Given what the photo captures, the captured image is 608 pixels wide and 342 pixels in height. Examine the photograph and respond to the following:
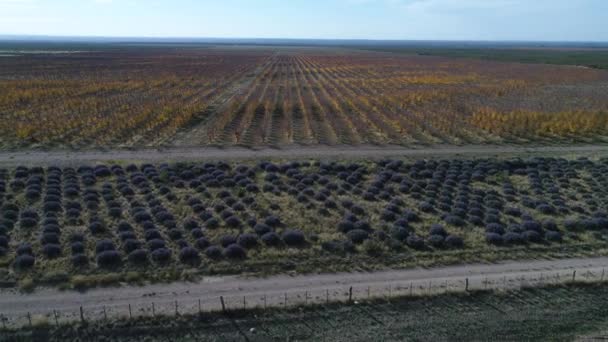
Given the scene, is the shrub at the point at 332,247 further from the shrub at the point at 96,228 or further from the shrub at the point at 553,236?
the shrub at the point at 96,228

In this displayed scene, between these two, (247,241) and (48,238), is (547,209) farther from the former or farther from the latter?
(48,238)

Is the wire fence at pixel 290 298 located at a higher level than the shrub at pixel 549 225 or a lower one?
lower

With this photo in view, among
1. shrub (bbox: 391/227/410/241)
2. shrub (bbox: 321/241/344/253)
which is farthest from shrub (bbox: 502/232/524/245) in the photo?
shrub (bbox: 321/241/344/253)

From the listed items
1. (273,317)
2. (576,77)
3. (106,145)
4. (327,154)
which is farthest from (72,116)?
(576,77)

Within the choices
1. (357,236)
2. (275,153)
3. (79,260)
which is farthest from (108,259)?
(275,153)

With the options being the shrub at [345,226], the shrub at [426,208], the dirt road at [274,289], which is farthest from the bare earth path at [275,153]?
the dirt road at [274,289]

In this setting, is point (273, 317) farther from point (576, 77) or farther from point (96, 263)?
point (576, 77)
